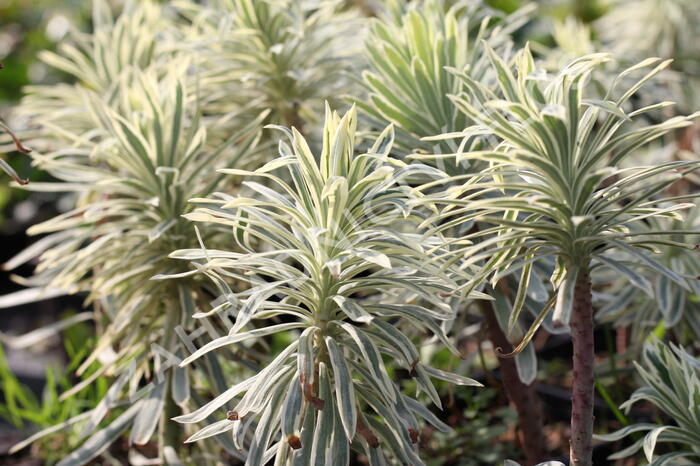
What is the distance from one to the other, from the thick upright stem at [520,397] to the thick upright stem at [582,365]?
0.87ft

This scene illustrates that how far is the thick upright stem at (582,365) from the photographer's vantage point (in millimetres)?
795

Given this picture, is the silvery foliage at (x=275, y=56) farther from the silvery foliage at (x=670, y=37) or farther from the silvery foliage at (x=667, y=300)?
the silvery foliage at (x=670, y=37)

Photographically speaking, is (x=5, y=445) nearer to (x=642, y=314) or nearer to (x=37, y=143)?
(x=37, y=143)

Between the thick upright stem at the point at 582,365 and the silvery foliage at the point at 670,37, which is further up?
the silvery foliage at the point at 670,37

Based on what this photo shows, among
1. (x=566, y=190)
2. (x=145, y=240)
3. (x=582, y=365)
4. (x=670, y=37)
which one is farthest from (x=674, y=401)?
(x=670, y=37)

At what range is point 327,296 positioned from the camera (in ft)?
2.73

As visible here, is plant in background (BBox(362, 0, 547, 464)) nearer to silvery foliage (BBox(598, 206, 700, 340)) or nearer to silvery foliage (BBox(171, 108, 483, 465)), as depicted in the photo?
silvery foliage (BBox(171, 108, 483, 465))

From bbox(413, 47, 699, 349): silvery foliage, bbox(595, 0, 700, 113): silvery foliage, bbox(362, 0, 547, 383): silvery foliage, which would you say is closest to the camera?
bbox(413, 47, 699, 349): silvery foliage

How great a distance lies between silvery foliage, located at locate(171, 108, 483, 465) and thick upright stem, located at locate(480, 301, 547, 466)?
25 cm

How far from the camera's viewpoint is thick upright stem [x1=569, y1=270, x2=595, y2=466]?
79cm

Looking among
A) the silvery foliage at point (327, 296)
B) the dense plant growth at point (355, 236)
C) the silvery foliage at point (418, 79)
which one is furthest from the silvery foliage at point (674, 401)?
the silvery foliage at point (418, 79)

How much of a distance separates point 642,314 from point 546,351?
0.45 meters

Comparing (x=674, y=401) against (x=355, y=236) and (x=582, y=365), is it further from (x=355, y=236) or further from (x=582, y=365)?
(x=355, y=236)

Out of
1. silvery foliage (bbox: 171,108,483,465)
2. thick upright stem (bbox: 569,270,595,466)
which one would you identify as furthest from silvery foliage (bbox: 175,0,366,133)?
thick upright stem (bbox: 569,270,595,466)
